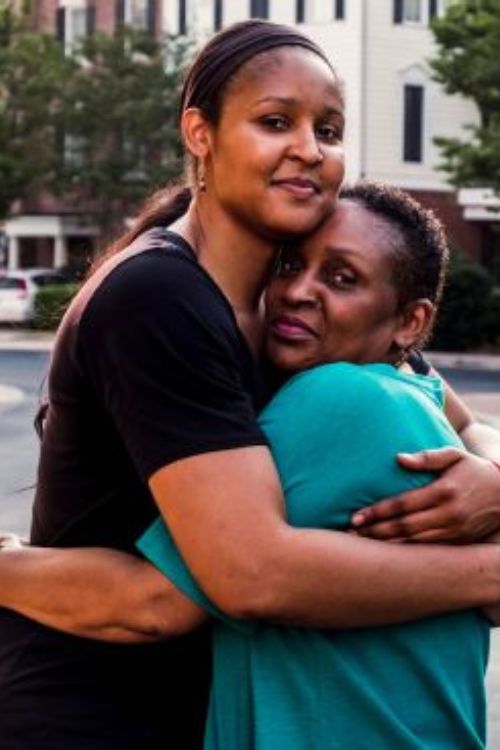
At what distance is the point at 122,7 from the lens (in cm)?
5547

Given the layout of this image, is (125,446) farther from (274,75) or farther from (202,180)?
(274,75)

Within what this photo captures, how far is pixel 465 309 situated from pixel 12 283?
1304 cm

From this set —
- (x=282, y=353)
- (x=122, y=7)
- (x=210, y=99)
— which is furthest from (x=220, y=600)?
(x=122, y=7)

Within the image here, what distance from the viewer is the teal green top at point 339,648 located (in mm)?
2381

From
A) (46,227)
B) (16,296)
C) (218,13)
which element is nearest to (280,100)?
(16,296)

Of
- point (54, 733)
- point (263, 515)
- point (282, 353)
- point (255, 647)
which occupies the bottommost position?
point (54, 733)

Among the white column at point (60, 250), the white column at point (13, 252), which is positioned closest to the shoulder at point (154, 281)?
the white column at point (60, 250)

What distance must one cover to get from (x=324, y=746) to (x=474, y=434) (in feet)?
2.87

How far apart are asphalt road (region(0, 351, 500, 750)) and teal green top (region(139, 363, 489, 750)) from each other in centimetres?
72

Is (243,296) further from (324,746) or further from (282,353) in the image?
(324,746)

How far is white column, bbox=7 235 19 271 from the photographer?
60.1 m

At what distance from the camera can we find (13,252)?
60.5 m

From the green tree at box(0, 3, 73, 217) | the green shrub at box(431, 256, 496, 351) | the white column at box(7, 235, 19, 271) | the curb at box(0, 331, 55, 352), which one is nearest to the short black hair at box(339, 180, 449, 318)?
the green shrub at box(431, 256, 496, 351)

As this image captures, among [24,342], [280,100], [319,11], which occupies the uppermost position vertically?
[319,11]
